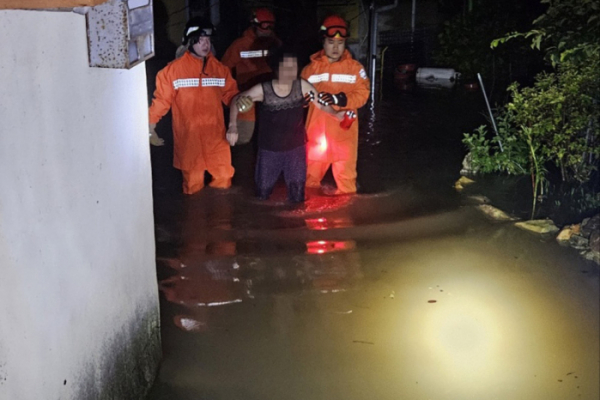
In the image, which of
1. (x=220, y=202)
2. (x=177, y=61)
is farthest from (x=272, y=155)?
(x=177, y=61)

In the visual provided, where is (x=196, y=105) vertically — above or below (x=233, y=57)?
below

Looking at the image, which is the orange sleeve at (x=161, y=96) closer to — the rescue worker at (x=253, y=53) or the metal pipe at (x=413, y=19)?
the rescue worker at (x=253, y=53)

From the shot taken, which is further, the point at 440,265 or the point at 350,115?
the point at 350,115

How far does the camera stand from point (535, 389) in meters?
4.15

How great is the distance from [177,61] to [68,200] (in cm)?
451

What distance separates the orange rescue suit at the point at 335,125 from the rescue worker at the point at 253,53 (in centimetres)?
193

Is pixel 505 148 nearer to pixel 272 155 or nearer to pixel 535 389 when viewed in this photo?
pixel 272 155

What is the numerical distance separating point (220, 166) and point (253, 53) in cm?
215

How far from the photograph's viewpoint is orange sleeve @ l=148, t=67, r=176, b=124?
730 centimetres

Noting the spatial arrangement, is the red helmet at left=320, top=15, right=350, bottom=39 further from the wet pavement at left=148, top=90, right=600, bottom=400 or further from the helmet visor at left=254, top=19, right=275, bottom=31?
the helmet visor at left=254, top=19, right=275, bottom=31

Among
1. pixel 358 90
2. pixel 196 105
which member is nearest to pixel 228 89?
pixel 196 105

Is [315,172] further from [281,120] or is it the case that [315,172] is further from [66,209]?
[66,209]

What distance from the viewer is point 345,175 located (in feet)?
25.6

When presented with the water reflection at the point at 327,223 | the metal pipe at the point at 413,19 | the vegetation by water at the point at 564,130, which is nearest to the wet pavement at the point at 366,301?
the water reflection at the point at 327,223
